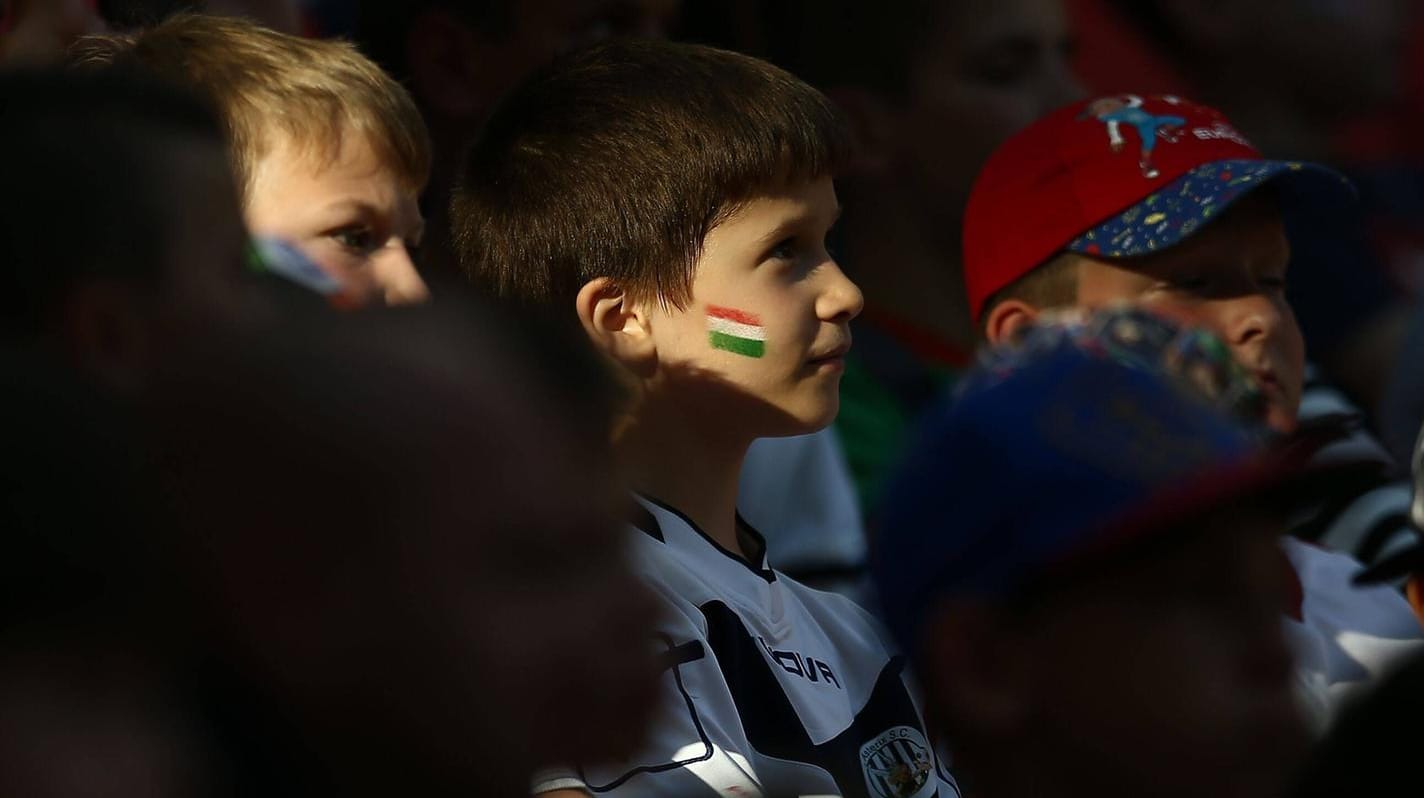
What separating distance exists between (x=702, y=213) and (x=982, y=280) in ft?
3.25

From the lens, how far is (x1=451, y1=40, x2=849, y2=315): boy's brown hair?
2801 millimetres

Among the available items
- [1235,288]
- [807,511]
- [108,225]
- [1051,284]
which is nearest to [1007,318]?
[1051,284]

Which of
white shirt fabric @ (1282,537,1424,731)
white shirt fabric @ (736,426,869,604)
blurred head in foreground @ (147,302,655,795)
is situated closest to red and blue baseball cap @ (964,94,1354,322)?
white shirt fabric @ (736,426,869,604)

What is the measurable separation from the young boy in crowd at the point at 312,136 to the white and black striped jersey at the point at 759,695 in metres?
0.66

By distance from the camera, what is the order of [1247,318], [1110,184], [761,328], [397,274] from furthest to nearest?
[1110,184], [1247,318], [397,274], [761,328]

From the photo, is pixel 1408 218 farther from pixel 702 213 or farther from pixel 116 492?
pixel 116 492

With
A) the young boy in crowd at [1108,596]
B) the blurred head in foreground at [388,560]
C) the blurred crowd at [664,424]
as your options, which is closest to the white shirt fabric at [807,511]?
the blurred crowd at [664,424]

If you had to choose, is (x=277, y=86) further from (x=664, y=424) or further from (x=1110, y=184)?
(x=1110, y=184)

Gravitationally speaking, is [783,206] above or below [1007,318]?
above

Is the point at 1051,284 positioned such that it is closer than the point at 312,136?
No

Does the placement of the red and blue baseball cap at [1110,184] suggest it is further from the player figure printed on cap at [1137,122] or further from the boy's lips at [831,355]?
the boy's lips at [831,355]

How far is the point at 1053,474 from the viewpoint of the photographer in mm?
1855

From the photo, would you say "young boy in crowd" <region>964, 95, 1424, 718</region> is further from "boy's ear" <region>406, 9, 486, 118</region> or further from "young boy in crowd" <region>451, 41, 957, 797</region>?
"boy's ear" <region>406, 9, 486, 118</region>

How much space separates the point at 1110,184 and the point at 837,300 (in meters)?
0.93
